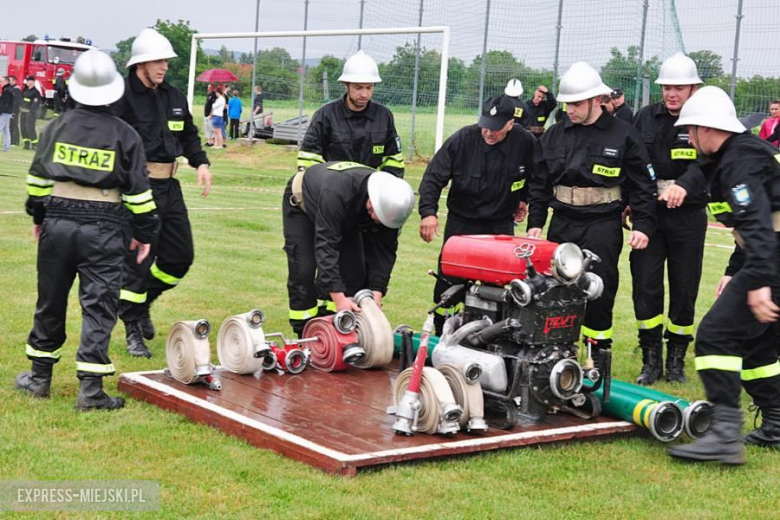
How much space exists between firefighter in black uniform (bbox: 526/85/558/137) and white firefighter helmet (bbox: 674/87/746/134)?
12.7 meters

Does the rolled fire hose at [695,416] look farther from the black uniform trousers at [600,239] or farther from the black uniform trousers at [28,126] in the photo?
the black uniform trousers at [28,126]

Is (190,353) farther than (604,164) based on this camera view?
No

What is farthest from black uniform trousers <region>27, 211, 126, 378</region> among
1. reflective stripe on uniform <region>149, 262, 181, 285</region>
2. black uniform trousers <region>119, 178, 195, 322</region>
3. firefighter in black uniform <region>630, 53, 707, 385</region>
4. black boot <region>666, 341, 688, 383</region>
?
black boot <region>666, 341, 688, 383</region>

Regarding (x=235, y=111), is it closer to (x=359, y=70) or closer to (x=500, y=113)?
(x=359, y=70)

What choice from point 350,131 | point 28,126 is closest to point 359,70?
point 350,131

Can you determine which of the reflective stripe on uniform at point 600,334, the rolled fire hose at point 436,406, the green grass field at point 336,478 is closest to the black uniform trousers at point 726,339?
the green grass field at point 336,478

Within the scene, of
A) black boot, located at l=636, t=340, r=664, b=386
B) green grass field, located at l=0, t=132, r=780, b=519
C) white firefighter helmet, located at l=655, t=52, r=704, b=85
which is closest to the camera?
green grass field, located at l=0, t=132, r=780, b=519

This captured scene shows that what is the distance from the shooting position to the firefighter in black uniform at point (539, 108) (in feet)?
61.6

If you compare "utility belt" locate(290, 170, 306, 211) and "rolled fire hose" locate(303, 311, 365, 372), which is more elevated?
"utility belt" locate(290, 170, 306, 211)

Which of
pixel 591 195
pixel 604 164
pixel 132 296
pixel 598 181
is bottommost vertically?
pixel 132 296

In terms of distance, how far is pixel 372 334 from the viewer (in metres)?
7.45

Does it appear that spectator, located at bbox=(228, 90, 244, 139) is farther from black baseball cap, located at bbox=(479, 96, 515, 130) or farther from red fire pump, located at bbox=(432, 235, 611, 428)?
red fire pump, located at bbox=(432, 235, 611, 428)

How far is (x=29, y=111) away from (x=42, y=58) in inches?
363

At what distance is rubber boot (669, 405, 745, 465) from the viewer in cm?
589
